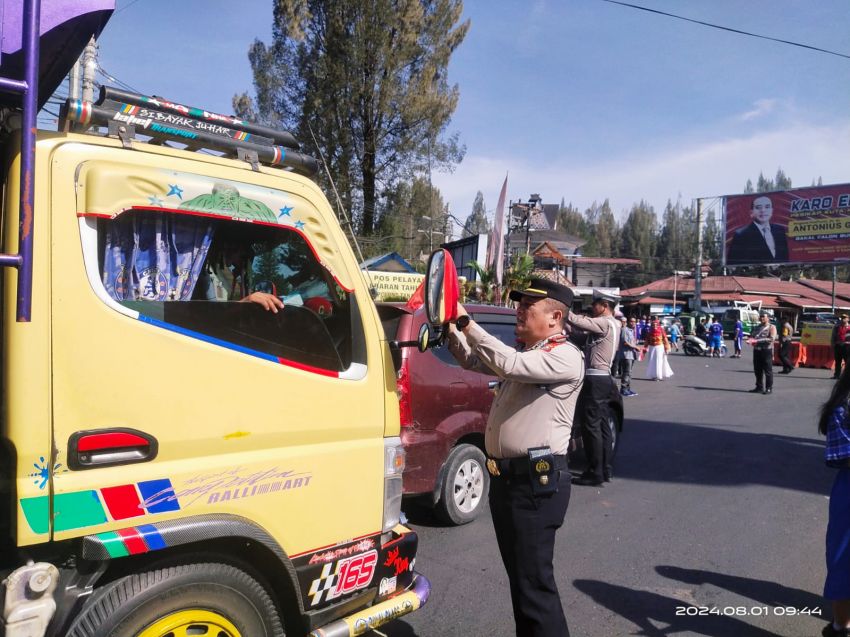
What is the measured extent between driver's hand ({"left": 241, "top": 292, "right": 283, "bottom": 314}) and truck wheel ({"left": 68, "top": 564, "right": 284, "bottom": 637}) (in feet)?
3.13

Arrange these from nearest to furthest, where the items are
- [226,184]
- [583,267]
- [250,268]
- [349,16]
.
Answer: [226,184]
[250,268]
[349,16]
[583,267]

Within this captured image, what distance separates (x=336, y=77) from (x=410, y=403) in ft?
64.3

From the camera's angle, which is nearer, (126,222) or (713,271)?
(126,222)

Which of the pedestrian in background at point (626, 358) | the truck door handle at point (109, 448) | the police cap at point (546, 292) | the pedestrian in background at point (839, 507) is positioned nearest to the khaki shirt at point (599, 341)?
the pedestrian in background at point (839, 507)

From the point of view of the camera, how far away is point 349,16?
21.9 metres

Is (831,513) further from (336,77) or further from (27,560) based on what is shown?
(336,77)

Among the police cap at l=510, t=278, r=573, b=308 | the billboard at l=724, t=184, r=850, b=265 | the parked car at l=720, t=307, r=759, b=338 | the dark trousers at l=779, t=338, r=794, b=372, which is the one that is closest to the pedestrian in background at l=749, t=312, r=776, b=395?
the dark trousers at l=779, t=338, r=794, b=372

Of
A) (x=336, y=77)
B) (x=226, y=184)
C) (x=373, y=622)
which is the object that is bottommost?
(x=373, y=622)

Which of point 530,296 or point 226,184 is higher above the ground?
point 226,184

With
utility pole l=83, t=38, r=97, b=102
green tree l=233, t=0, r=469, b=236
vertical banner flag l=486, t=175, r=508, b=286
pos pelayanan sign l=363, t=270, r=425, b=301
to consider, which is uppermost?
green tree l=233, t=0, r=469, b=236

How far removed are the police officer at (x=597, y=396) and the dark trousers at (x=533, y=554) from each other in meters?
3.48

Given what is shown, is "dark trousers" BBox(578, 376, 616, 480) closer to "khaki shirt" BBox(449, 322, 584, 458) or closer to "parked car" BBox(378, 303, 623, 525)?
"parked car" BBox(378, 303, 623, 525)

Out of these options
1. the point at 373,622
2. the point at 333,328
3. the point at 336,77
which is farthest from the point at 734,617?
the point at 336,77

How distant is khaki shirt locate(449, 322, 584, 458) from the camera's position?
2.71 meters
